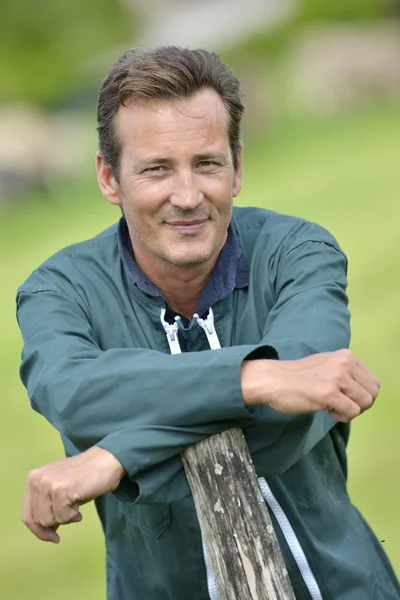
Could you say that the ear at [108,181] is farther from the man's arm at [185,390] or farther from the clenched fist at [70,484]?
the clenched fist at [70,484]

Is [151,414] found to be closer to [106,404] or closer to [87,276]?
[106,404]

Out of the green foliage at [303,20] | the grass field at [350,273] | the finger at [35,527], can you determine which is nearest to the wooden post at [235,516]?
the finger at [35,527]

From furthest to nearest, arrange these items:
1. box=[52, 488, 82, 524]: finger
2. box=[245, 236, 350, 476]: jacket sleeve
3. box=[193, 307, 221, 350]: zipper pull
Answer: box=[193, 307, 221, 350]: zipper pull → box=[245, 236, 350, 476]: jacket sleeve → box=[52, 488, 82, 524]: finger

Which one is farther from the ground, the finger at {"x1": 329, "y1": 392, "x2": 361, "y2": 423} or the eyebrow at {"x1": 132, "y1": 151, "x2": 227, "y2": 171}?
the eyebrow at {"x1": 132, "y1": 151, "x2": 227, "y2": 171}

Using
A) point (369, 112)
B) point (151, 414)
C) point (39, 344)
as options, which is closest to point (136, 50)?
point (39, 344)

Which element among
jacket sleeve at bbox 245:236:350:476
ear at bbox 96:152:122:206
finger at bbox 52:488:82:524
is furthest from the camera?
ear at bbox 96:152:122:206

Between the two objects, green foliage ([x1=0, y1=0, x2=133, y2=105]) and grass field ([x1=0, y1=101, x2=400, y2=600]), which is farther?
green foliage ([x1=0, y1=0, x2=133, y2=105])

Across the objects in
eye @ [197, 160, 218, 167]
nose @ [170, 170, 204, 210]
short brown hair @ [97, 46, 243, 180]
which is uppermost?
short brown hair @ [97, 46, 243, 180]

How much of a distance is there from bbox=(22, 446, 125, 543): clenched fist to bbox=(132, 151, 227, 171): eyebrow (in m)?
0.57

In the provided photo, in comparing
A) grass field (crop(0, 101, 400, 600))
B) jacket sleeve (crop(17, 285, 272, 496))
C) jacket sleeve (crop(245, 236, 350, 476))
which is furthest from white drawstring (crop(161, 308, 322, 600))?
grass field (crop(0, 101, 400, 600))

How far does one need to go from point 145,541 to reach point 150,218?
0.63 metres

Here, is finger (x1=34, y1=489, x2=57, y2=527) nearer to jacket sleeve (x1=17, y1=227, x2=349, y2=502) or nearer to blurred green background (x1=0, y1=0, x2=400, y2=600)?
jacket sleeve (x1=17, y1=227, x2=349, y2=502)

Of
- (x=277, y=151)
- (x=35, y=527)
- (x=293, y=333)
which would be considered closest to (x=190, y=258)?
(x=293, y=333)

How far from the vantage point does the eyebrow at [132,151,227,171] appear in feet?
7.73
